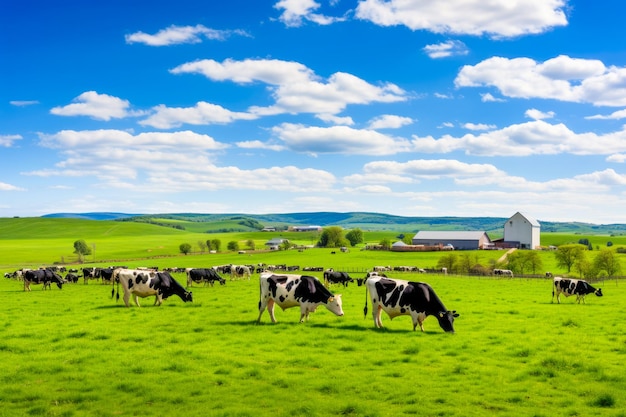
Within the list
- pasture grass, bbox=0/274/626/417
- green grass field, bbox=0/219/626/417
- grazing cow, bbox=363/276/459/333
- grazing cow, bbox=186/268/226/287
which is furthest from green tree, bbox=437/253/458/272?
grazing cow, bbox=363/276/459/333

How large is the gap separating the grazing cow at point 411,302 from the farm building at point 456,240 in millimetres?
121629

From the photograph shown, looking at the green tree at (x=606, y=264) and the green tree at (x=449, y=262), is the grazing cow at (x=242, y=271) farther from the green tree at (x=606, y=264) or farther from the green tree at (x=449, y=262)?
the green tree at (x=606, y=264)

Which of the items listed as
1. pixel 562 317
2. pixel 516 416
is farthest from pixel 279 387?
pixel 562 317

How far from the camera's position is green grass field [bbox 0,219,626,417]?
12.0m

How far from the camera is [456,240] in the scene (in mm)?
144500

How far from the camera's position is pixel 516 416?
11148 millimetres

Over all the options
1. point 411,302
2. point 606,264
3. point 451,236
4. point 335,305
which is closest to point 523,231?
point 451,236

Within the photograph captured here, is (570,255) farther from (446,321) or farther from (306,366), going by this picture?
(306,366)

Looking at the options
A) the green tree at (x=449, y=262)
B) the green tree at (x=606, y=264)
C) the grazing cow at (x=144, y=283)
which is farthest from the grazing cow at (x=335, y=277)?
the green tree at (x=606, y=264)

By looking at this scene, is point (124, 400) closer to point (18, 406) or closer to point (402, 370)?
point (18, 406)

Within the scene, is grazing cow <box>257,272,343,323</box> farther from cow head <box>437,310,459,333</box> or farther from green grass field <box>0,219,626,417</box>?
cow head <box>437,310,459,333</box>

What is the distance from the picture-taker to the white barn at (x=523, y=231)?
141125 millimetres

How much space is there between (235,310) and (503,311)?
14.7 meters

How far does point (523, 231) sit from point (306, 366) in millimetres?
139258
